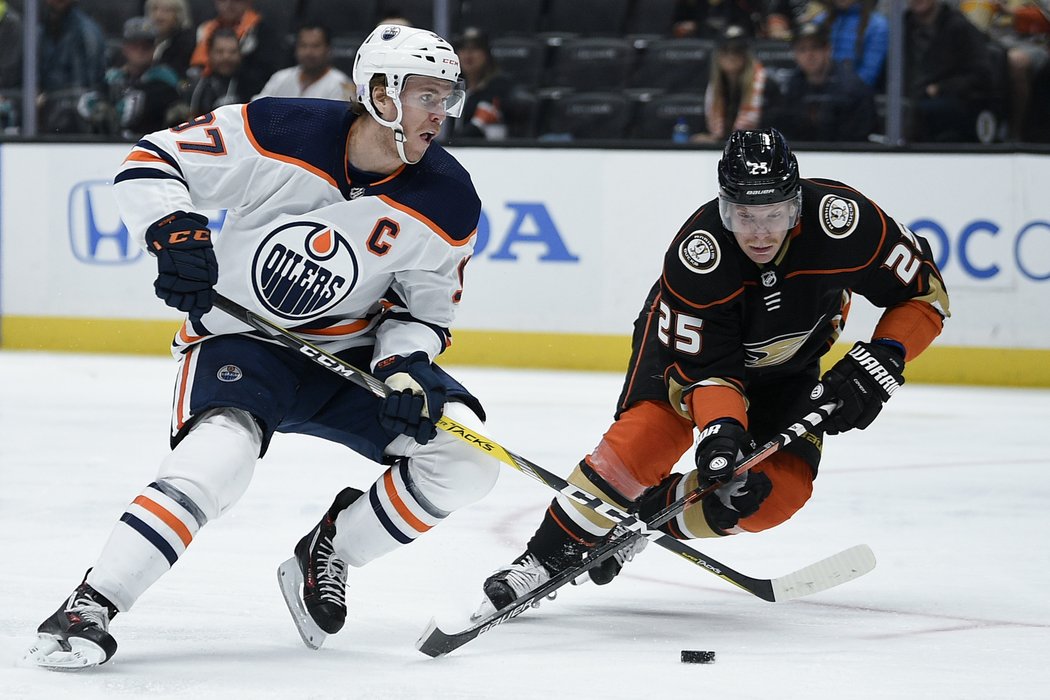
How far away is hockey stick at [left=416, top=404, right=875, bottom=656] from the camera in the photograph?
2.63m

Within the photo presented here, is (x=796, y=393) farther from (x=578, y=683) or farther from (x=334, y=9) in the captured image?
(x=334, y=9)

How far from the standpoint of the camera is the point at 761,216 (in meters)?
2.59

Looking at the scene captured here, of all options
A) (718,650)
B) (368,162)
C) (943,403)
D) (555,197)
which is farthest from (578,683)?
(555,197)

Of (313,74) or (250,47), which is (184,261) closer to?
(313,74)

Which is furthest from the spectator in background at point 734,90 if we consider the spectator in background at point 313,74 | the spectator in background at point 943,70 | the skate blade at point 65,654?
the skate blade at point 65,654

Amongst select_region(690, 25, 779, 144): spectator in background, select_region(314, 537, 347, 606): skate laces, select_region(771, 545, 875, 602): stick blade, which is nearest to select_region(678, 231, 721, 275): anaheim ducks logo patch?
select_region(771, 545, 875, 602): stick blade

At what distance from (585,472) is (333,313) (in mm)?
549

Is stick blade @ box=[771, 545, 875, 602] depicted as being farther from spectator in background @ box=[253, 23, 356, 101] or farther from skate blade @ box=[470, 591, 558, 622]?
spectator in background @ box=[253, 23, 356, 101]

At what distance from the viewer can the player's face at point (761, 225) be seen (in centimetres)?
259

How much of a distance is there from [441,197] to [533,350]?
385 centimetres

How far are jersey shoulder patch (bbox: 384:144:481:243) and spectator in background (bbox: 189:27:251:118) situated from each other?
4.41m

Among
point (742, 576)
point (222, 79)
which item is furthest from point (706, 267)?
point (222, 79)

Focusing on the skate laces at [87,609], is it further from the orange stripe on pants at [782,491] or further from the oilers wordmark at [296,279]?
the orange stripe on pants at [782,491]

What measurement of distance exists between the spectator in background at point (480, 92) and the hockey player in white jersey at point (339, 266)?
3.97 m
